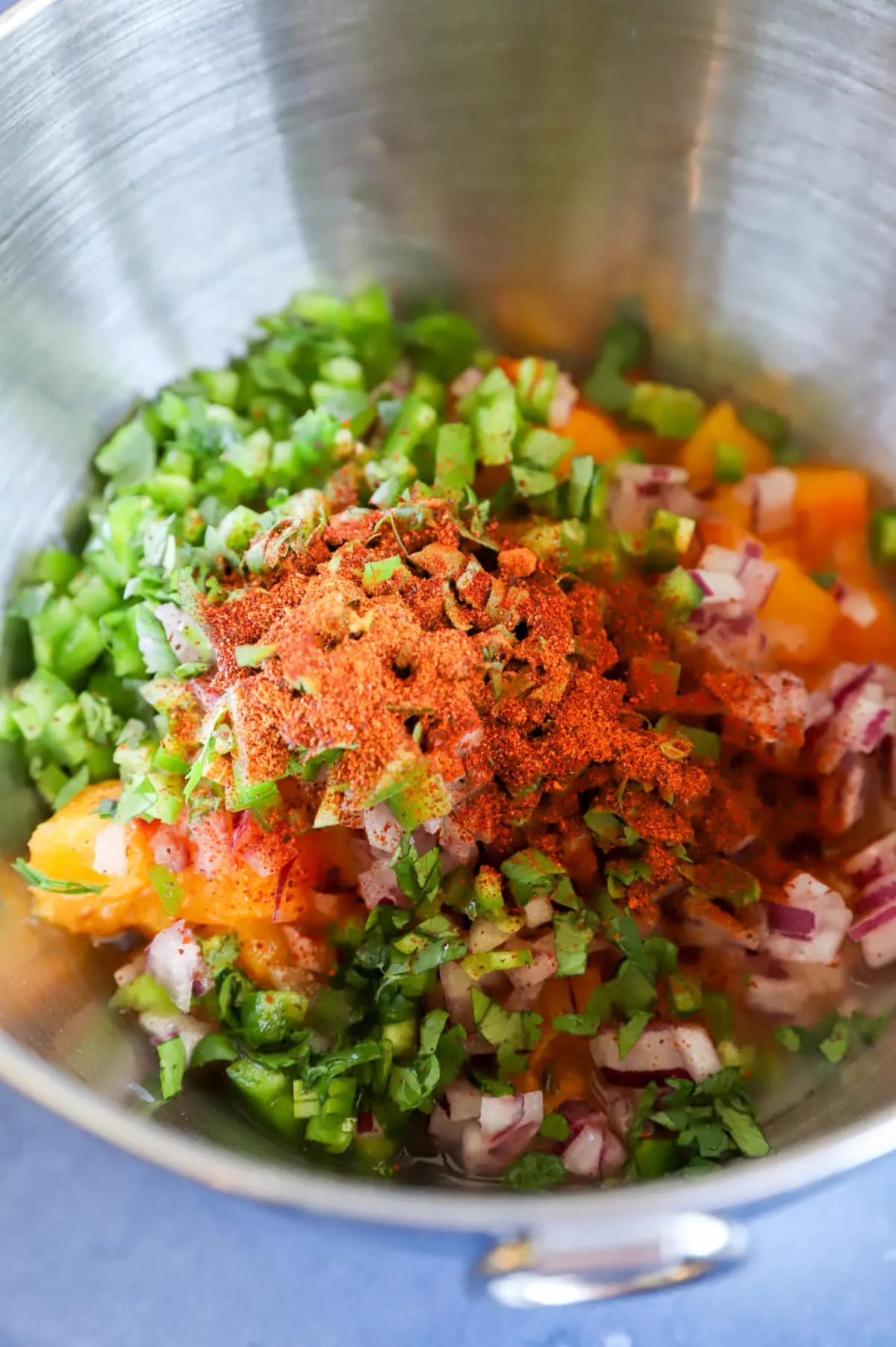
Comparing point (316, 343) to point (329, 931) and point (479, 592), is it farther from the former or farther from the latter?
point (329, 931)

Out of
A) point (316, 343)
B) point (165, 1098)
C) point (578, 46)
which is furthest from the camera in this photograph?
point (316, 343)

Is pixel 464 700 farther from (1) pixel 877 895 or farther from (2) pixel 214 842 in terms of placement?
(1) pixel 877 895

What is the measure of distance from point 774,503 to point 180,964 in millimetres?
961

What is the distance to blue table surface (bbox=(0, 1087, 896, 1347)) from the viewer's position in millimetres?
1087

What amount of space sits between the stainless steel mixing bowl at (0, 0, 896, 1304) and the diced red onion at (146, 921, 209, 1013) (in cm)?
8

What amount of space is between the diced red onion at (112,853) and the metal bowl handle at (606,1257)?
54cm

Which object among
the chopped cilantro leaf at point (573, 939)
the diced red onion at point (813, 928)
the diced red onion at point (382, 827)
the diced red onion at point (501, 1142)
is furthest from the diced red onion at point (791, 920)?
the diced red onion at point (382, 827)

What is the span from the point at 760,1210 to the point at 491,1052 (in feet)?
1.20

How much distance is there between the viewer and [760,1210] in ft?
2.54

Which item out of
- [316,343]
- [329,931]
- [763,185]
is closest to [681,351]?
[763,185]

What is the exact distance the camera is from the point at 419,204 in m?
1.43

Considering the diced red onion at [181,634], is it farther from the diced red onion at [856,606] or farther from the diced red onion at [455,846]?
the diced red onion at [856,606]

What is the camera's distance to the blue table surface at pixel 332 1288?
109cm

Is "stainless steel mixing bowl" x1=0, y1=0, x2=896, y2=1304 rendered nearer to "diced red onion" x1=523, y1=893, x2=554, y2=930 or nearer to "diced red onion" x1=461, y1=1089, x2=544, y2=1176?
"diced red onion" x1=461, y1=1089, x2=544, y2=1176
